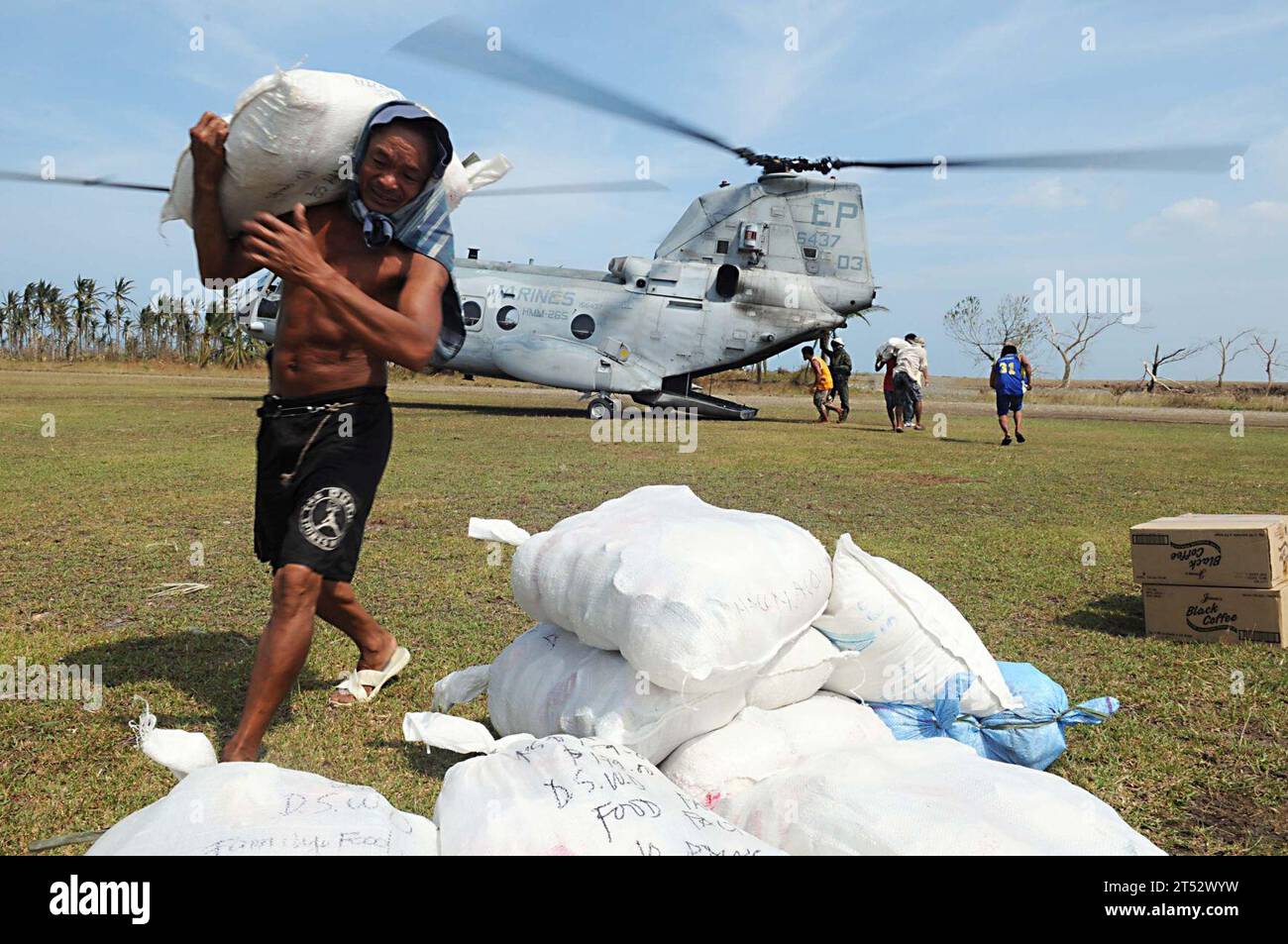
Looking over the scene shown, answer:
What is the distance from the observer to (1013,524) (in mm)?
7812

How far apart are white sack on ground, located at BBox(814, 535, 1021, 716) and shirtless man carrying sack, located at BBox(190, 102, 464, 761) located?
1.50 meters

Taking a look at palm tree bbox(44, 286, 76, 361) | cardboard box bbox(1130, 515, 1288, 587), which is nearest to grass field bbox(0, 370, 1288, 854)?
cardboard box bbox(1130, 515, 1288, 587)

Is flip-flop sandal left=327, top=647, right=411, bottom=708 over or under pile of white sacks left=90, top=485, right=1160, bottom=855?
under

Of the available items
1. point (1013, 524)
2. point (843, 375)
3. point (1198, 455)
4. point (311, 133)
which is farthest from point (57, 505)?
point (843, 375)

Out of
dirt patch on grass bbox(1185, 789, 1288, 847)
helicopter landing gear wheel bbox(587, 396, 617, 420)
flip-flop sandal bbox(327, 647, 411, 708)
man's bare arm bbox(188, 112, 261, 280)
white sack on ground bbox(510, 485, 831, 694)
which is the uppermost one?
man's bare arm bbox(188, 112, 261, 280)

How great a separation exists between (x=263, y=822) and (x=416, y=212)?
1.93 metres

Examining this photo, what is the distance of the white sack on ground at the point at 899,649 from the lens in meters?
3.08

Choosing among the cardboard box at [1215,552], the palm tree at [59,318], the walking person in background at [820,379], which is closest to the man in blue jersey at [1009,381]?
the walking person in background at [820,379]

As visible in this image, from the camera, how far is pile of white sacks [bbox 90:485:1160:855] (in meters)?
1.85

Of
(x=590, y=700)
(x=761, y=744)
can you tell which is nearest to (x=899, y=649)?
(x=761, y=744)

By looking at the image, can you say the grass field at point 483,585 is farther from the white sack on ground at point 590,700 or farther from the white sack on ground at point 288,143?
the white sack on ground at point 288,143

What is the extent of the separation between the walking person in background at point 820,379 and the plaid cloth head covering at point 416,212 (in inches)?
728

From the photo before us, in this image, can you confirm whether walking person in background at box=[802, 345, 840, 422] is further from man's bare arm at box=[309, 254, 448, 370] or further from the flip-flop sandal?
man's bare arm at box=[309, 254, 448, 370]
